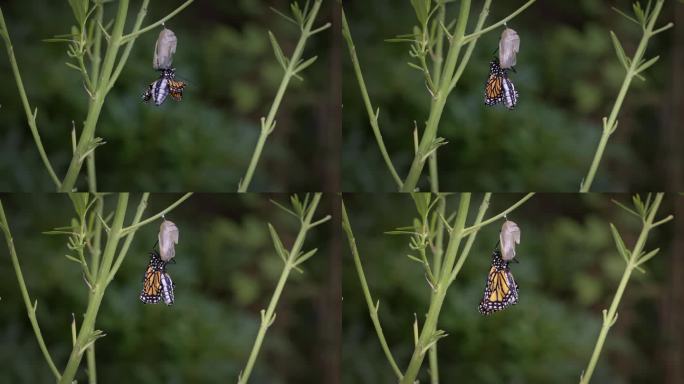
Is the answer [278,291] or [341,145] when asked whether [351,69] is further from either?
[278,291]

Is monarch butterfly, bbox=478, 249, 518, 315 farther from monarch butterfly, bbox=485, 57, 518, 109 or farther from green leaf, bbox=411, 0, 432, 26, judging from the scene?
green leaf, bbox=411, 0, 432, 26

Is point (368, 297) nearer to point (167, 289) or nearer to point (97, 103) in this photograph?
point (167, 289)

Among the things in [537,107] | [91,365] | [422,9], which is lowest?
[91,365]

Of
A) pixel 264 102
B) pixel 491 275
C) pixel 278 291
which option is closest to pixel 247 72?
pixel 264 102

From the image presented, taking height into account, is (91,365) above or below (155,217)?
below

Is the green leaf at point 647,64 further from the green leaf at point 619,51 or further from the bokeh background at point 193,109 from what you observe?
the bokeh background at point 193,109

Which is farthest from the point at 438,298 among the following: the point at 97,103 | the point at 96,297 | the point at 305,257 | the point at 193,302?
the point at 97,103

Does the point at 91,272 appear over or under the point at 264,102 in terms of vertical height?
under
